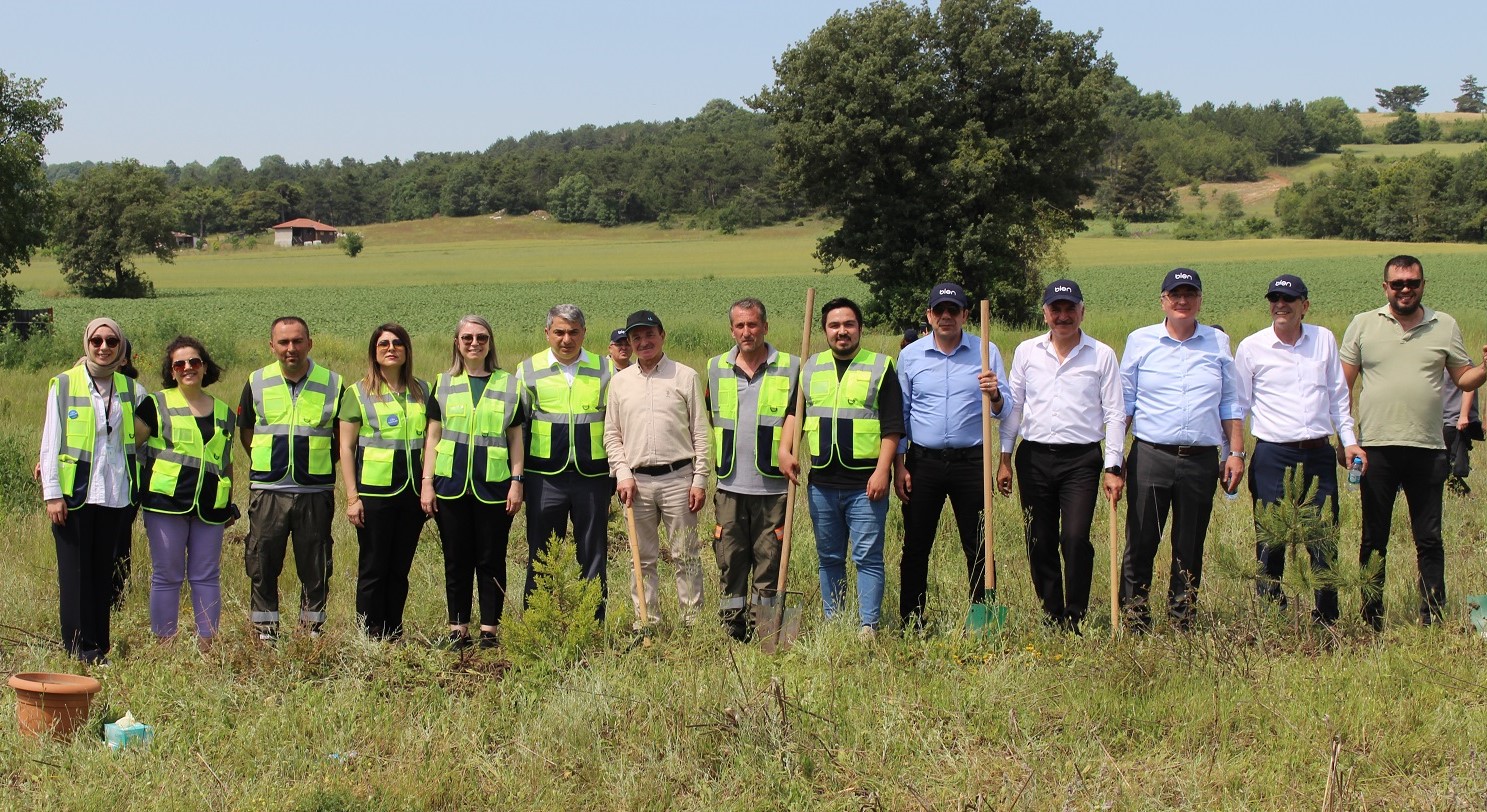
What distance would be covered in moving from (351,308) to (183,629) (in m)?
38.5

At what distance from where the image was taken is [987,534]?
570 cm

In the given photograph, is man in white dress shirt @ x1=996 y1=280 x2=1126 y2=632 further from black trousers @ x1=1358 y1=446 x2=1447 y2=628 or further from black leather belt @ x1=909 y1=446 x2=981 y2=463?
black trousers @ x1=1358 y1=446 x2=1447 y2=628

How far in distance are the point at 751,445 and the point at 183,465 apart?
2849 millimetres

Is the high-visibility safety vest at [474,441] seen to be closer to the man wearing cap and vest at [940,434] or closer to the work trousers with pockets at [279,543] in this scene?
the work trousers with pockets at [279,543]

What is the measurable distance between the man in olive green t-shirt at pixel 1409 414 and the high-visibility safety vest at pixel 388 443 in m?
4.85

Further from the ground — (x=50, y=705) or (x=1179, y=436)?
(x=1179, y=436)

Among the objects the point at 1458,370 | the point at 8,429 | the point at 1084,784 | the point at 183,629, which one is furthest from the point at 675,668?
the point at 8,429

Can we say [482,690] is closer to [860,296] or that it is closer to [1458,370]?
[1458,370]

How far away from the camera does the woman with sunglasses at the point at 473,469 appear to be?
611cm

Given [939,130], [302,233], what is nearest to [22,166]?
[939,130]

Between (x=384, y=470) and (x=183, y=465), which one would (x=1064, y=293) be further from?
→ (x=183, y=465)

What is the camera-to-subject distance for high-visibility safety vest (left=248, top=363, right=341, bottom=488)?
6.13 metres

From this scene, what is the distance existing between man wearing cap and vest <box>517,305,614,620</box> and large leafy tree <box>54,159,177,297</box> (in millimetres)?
56092

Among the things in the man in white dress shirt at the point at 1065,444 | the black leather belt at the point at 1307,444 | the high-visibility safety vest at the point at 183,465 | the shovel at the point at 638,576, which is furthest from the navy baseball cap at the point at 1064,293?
the high-visibility safety vest at the point at 183,465
